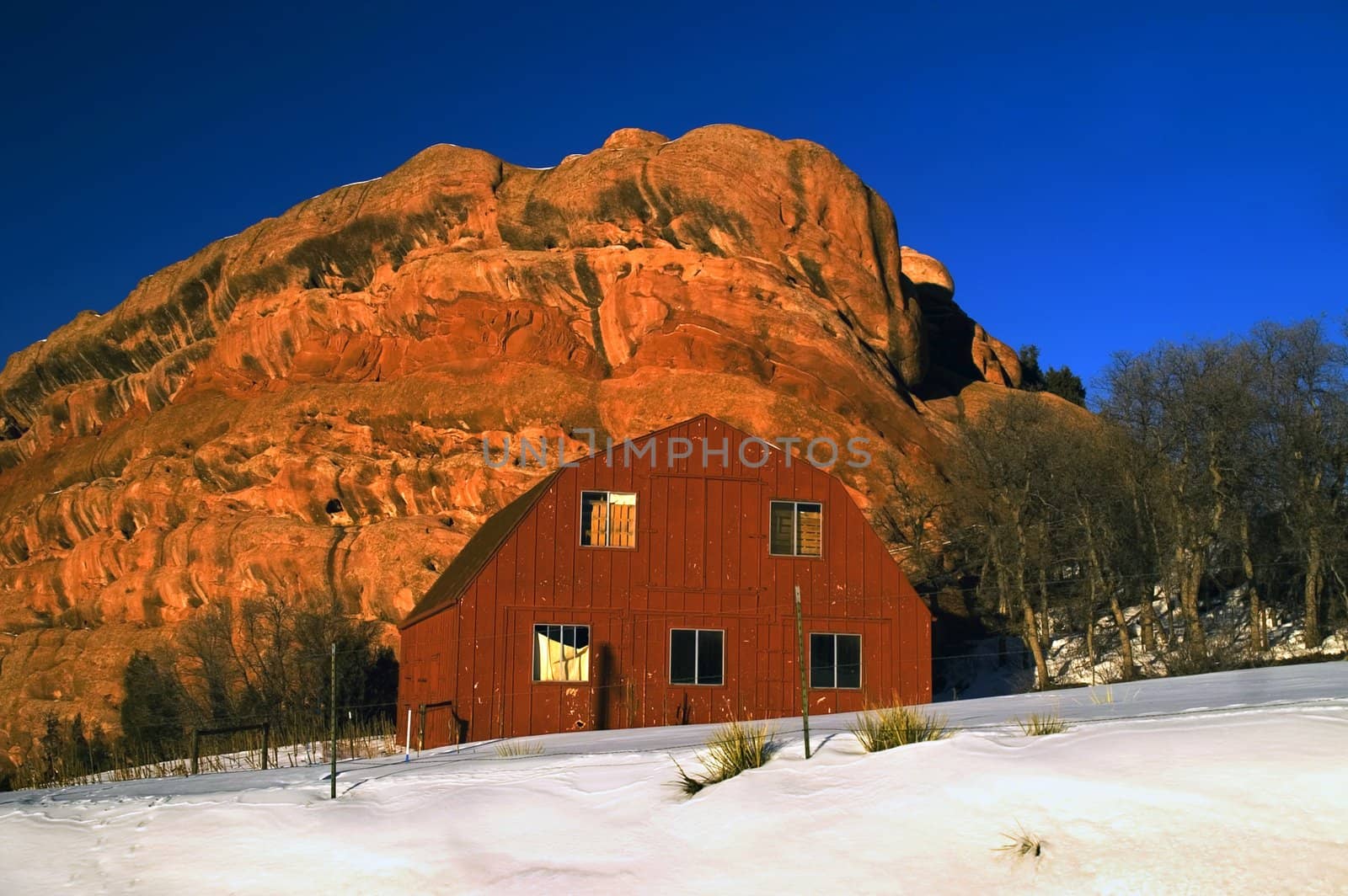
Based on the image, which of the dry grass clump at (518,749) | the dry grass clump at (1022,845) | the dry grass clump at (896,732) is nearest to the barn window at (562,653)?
the dry grass clump at (518,749)

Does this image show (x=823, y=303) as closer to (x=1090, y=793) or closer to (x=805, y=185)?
(x=805, y=185)

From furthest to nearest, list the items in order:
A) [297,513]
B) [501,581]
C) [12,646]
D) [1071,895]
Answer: [12,646], [297,513], [501,581], [1071,895]

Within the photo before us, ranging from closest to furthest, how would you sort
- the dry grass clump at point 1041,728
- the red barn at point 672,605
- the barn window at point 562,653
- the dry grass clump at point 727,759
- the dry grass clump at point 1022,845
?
the dry grass clump at point 1022,845, the dry grass clump at point 1041,728, the dry grass clump at point 727,759, the red barn at point 672,605, the barn window at point 562,653

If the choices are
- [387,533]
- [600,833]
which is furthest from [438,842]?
[387,533]

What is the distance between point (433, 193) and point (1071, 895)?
5201 cm

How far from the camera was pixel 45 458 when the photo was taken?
226 ft

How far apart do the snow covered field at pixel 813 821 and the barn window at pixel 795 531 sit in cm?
1495

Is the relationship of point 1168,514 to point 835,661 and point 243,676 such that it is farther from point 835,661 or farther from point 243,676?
point 243,676

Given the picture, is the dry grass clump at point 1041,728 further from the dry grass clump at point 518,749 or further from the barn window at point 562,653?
the barn window at point 562,653

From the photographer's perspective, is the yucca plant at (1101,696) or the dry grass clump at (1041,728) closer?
the dry grass clump at (1041,728)

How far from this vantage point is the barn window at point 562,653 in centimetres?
2680

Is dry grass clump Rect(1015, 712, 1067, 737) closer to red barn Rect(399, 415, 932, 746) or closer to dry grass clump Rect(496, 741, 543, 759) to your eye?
dry grass clump Rect(496, 741, 543, 759)

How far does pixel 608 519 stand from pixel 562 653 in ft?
9.96

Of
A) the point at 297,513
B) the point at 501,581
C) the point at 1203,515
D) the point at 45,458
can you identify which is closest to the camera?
the point at 501,581
